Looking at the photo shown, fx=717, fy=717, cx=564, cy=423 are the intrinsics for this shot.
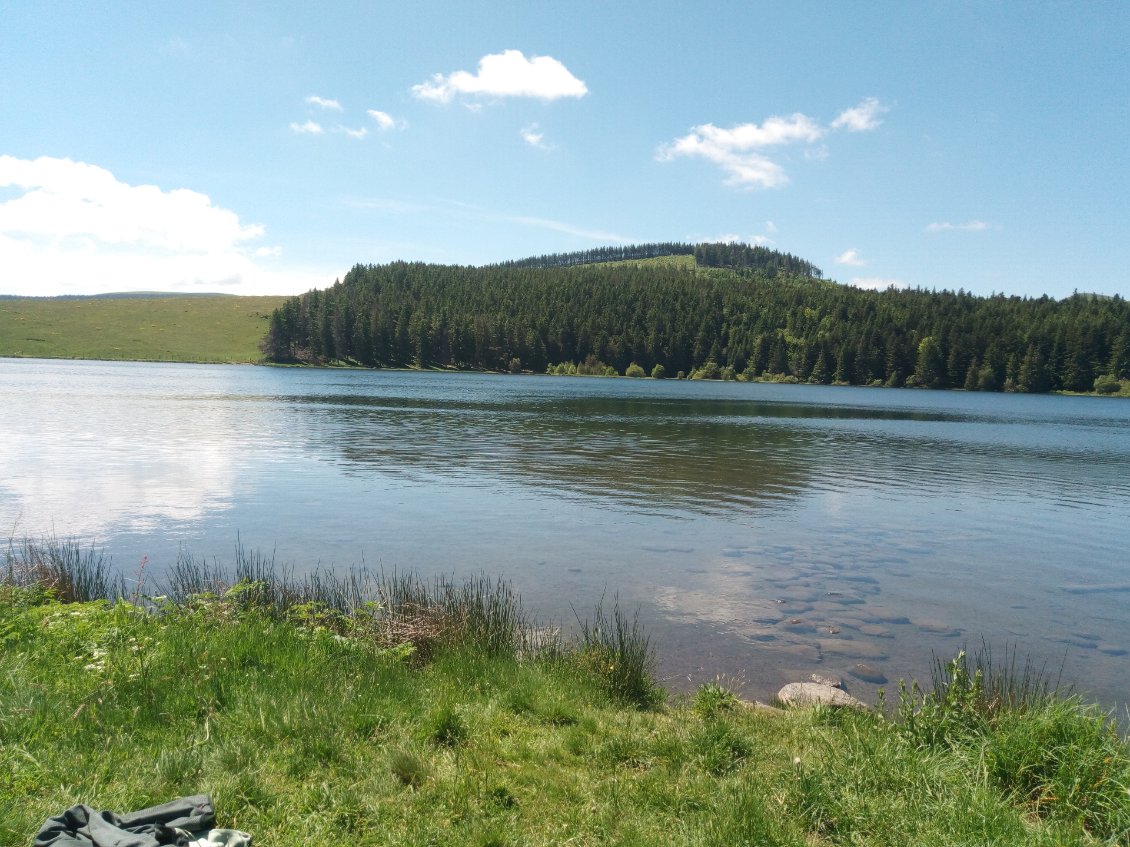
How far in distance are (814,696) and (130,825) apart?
26.5 ft

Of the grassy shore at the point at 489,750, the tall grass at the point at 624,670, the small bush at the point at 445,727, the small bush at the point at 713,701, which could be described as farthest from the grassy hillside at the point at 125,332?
the small bush at the point at 445,727

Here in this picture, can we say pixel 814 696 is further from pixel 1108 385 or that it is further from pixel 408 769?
pixel 1108 385

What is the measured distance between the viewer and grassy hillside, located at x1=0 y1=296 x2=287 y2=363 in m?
154

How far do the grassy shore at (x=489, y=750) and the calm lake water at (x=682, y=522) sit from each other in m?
3.58

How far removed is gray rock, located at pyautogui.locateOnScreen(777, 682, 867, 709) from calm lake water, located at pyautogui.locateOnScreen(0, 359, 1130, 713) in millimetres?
727

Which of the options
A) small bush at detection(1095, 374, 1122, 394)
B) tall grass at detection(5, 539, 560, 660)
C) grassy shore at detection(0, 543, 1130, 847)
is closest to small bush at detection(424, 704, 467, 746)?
grassy shore at detection(0, 543, 1130, 847)

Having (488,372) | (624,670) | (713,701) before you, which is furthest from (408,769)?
(488,372)

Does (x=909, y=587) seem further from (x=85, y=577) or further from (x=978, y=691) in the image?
(x=85, y=577)

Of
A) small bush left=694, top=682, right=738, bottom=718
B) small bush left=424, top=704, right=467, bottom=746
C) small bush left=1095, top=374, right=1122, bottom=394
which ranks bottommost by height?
small bush left=694, top=682, right=738, bottom=718

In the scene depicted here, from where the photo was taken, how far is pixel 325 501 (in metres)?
23.5

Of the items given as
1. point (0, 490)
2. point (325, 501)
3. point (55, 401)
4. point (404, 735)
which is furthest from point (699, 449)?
point (55, 401)

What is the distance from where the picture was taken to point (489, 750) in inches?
265

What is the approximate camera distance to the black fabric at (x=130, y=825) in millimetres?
4578

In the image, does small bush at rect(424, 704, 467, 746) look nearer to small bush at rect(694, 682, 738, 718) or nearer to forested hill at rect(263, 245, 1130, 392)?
small bush at rect(694, 682, 738, 718)
